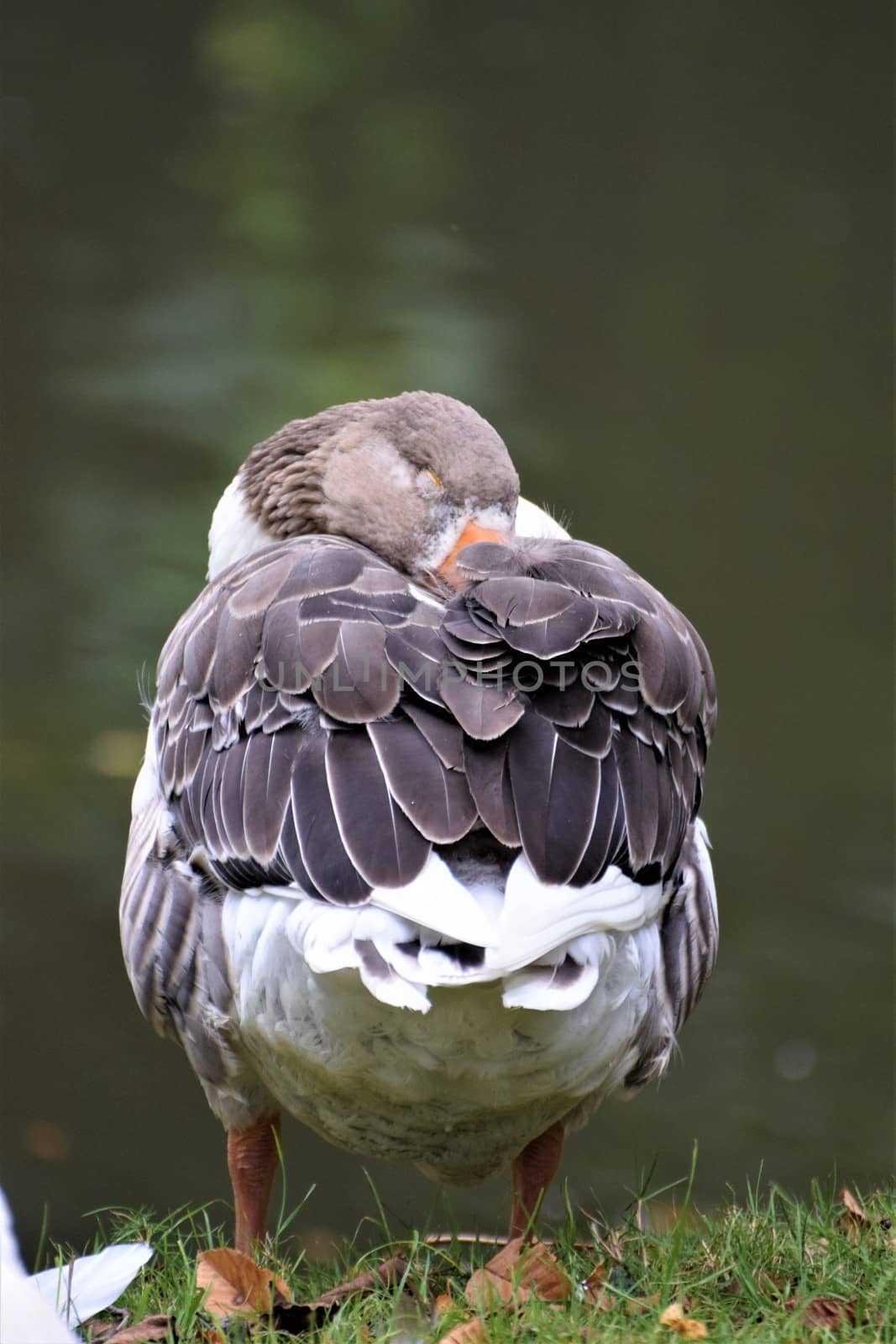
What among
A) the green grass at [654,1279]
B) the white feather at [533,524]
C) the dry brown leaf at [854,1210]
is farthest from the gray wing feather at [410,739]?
the white feather at [533,524]

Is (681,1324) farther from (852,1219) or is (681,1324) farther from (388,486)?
(388,486)

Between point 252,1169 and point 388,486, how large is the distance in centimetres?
150

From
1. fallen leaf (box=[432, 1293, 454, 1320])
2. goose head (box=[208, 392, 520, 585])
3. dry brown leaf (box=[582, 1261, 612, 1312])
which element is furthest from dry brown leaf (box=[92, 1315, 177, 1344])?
goose head (box=[208, 392, 520, 585])

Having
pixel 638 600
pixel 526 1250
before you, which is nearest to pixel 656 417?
pixel 638 600

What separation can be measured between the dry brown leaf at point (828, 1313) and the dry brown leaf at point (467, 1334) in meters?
0.50

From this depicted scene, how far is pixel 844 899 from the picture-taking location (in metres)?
5.32

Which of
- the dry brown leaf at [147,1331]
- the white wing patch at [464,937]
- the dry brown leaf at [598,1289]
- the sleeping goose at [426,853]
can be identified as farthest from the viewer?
the dry brown leaf at [147,1331]

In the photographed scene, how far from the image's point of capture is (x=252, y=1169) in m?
3.03

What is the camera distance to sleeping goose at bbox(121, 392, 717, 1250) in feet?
7.22

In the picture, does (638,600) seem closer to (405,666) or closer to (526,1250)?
(405,666)

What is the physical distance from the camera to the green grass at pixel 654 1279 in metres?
2.22

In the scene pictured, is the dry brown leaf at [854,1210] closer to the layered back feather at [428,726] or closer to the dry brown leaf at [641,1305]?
the dry brown leaf at [641,1305]

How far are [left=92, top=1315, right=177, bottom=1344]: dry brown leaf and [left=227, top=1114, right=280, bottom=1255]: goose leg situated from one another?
1.59 ft

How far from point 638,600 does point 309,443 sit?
1193 millimetres
